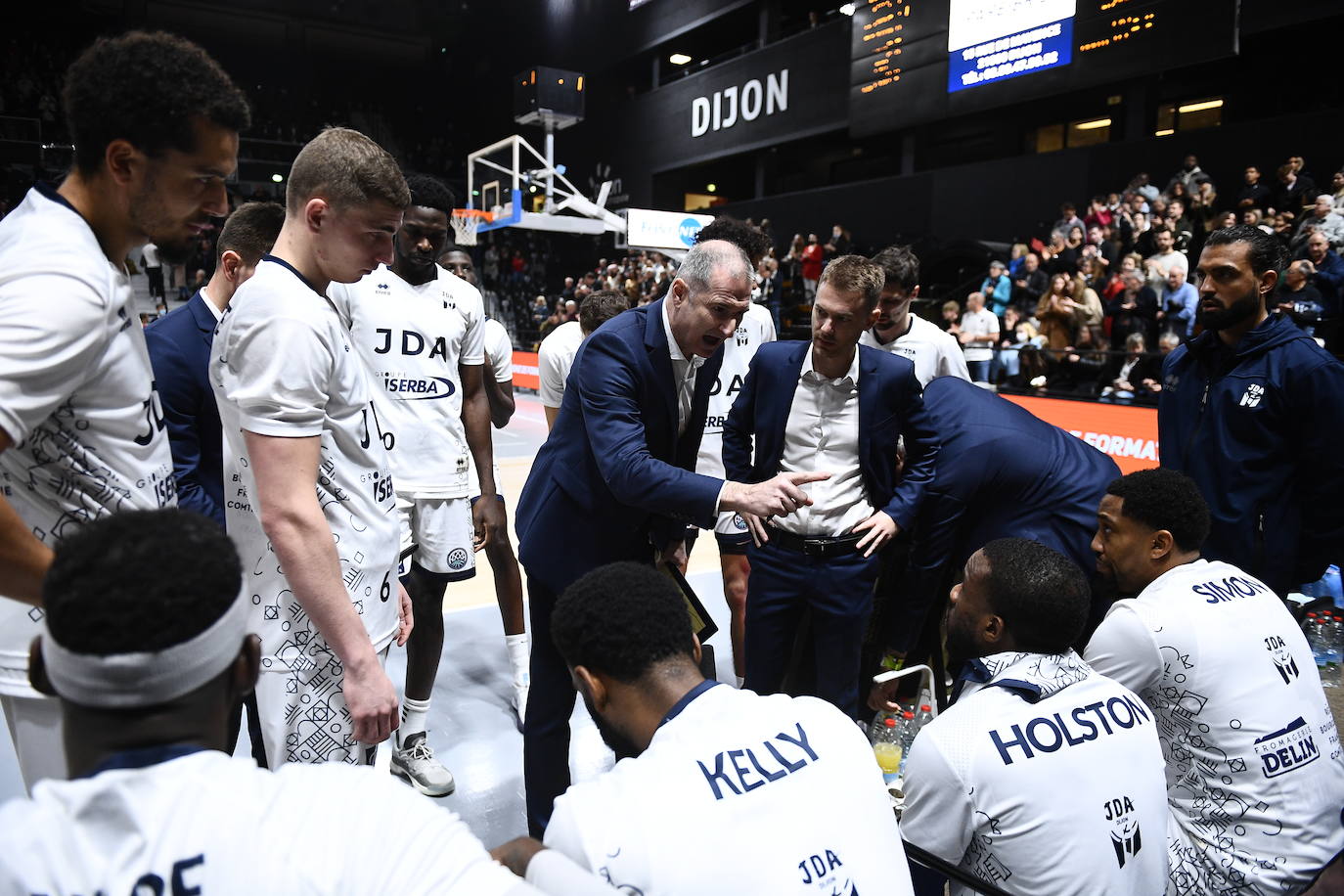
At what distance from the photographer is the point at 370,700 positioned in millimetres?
1604

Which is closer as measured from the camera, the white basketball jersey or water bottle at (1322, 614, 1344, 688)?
the white basketball jersey

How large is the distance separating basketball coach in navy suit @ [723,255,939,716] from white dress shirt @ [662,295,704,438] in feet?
1.55

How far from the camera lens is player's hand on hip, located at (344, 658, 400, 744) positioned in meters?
1.60

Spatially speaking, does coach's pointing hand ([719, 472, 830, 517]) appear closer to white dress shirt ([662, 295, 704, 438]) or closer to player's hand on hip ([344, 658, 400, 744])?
white dress shirt ([662, 295, 704, 438])

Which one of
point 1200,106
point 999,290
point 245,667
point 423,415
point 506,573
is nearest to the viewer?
point 245,667

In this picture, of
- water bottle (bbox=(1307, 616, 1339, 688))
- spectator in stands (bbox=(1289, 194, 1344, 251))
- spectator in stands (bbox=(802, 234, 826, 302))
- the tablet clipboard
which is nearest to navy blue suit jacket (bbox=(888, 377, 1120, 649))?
the tablet clipboard

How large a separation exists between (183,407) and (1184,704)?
8.34ft

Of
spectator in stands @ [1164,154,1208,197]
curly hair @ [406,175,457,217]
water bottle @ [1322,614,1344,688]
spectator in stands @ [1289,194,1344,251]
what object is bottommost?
water bottle @ [1322,614,1344,688]

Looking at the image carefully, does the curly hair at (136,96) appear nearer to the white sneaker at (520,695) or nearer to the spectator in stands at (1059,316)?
the white sneaker at (520,695)

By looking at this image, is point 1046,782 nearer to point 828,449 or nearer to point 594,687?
point 594,687

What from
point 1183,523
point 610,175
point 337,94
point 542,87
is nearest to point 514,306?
point 610,175

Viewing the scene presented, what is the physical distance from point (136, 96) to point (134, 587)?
2.97 ft

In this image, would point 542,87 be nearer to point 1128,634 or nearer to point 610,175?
point 610,175

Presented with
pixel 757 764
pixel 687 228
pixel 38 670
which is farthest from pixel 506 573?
pixel 687 228
